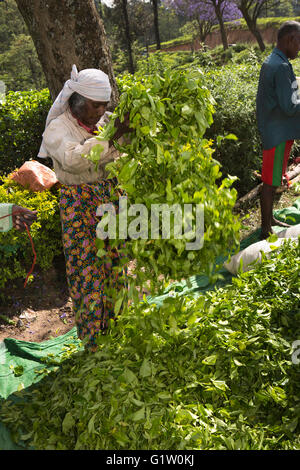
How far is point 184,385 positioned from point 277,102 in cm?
263

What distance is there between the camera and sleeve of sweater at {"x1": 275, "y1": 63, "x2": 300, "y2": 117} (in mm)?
3416

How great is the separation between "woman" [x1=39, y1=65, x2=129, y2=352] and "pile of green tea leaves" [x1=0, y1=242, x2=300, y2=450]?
0.31 m

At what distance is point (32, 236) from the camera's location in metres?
3.72

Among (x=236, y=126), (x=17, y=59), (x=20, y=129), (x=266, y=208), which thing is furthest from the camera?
(x=17, y=59)

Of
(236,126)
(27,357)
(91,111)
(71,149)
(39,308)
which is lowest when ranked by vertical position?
(39,308)

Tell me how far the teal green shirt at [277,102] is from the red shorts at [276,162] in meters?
0.06

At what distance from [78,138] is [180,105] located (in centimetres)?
68

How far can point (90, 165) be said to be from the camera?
226 cm

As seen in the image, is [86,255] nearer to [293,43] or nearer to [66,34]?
[66,34]

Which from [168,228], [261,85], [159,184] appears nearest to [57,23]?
[261,85]

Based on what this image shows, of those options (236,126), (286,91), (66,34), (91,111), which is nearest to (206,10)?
(236,126)

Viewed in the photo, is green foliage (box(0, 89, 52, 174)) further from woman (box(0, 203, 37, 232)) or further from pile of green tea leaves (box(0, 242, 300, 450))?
pile of green tea leaves (box(0, 242, 300, 450))

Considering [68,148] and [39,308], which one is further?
[39,308]

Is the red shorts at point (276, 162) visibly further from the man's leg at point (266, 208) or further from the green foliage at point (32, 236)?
the green foliage at point (32, 236)
